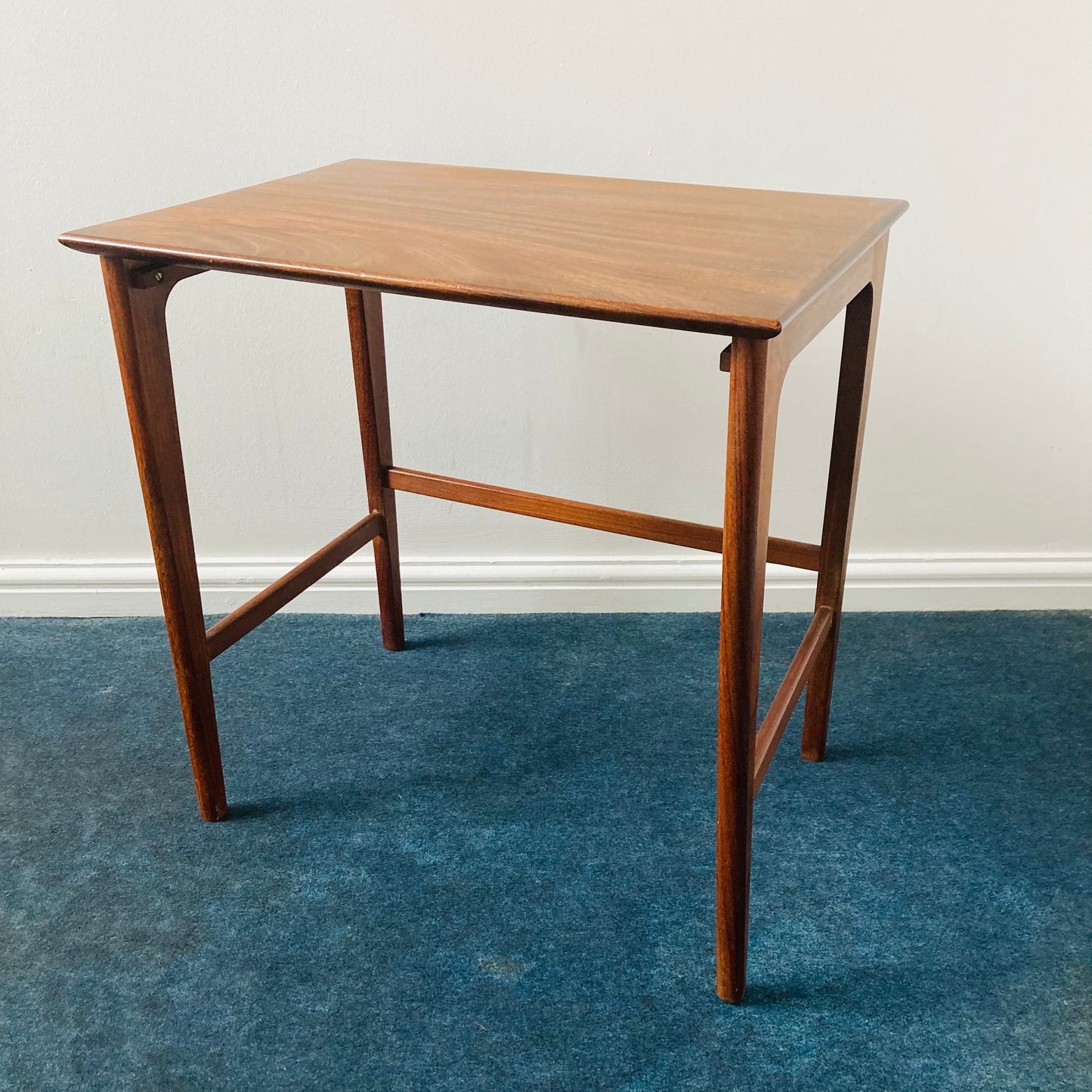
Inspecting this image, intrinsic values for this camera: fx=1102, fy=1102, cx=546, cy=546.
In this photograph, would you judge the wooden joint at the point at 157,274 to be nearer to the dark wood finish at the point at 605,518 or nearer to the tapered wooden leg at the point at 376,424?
the tapered wooden leg at the point at 376,424

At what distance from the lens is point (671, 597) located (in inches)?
80.4

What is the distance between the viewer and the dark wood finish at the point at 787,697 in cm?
124

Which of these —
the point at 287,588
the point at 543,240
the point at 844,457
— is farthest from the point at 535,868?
the point at 543,240

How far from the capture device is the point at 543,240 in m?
1.13

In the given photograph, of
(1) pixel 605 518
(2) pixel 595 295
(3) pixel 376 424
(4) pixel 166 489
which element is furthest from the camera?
(3) pixel 376 424

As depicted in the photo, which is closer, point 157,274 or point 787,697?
point 157,274

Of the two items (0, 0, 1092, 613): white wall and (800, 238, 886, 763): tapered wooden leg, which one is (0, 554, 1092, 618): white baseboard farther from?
(800, 238, 886, 763): tapered wooden leg

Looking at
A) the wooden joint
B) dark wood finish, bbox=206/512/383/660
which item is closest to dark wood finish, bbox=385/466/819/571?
dark wood finish, bbox=206/512/383/660

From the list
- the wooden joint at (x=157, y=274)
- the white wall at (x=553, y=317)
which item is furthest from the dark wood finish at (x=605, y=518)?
the wooden joint at (x=157, y=274)

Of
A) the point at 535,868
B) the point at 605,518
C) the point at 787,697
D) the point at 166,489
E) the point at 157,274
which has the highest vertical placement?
the point at 157,274

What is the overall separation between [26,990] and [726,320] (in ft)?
3.56

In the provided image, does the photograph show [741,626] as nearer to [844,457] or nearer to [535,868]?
[844,457]

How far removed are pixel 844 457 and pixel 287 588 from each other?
78 centimetres

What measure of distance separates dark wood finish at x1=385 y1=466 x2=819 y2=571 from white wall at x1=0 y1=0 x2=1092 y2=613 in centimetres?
31
